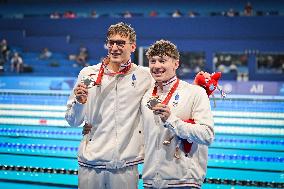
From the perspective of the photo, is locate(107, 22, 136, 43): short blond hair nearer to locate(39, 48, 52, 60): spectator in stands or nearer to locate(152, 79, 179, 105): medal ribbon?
locate(152, 79, 179, 105): medal ribbon

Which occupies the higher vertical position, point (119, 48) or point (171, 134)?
point (119, 48)

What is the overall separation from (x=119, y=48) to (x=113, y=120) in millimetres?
405

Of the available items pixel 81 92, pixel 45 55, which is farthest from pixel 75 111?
pixel 45 55

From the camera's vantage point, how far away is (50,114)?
879 cm

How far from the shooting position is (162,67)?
2184 mm

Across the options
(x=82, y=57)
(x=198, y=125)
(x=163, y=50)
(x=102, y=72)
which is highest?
(x=82, y=57)

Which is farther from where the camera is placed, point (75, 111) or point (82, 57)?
point (82, 57)

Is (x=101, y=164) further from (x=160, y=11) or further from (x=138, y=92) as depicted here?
(x=160, y=11)

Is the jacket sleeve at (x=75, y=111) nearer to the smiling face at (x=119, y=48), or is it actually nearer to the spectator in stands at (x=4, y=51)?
the smiling face at (x=119, y=48)

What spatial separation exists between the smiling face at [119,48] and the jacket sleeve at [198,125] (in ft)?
1.53

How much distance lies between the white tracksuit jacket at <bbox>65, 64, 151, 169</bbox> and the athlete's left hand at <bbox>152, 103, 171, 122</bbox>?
31 cm

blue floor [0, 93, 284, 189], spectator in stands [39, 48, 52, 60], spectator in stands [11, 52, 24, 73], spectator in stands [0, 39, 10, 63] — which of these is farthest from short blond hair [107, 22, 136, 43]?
spectator in stands [39, 48, 52, 60]

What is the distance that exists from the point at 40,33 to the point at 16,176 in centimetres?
1432

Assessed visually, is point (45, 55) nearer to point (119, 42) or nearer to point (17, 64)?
point (17, 64)
